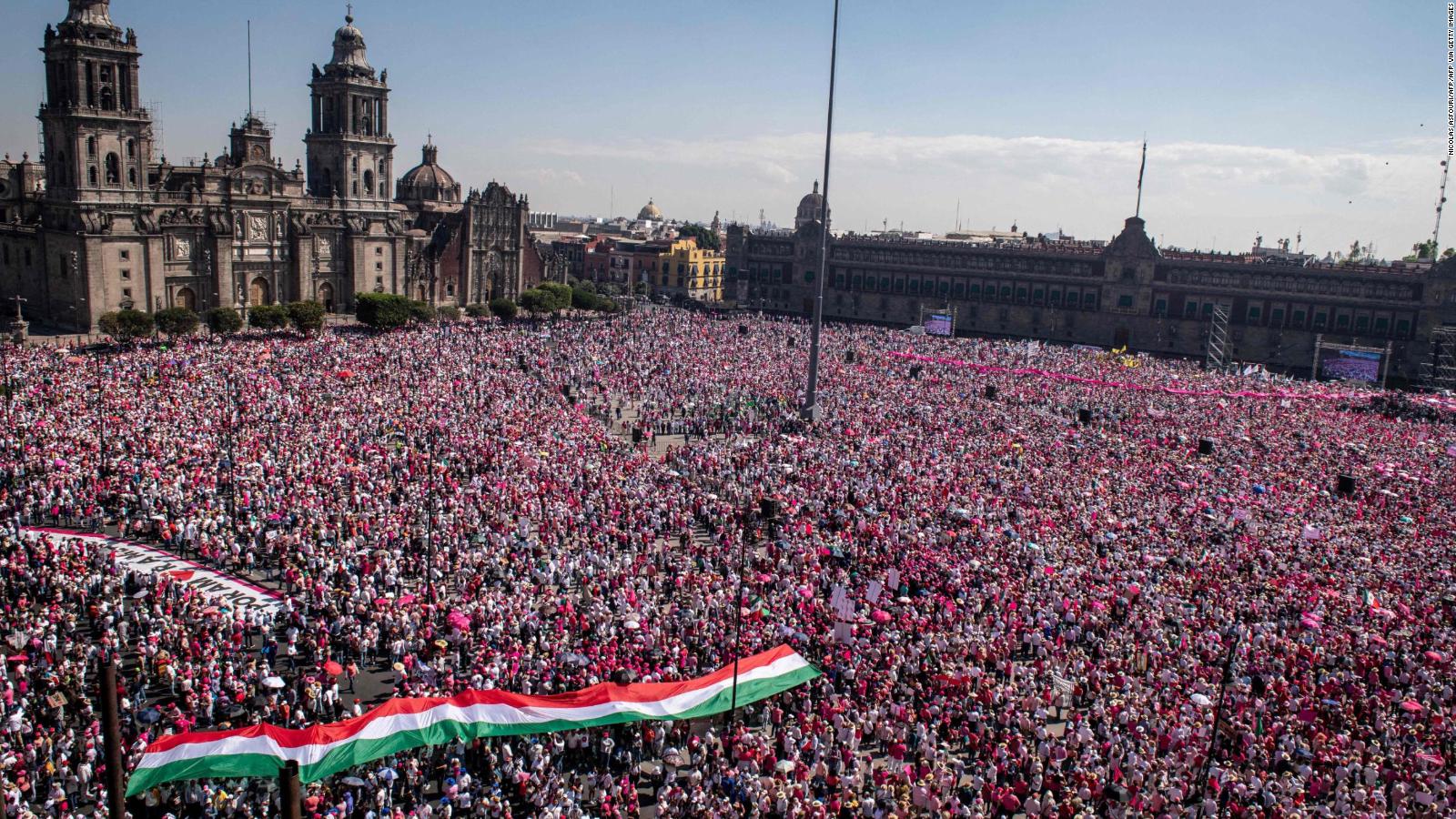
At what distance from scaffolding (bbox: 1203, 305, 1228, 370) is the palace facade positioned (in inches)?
19.7

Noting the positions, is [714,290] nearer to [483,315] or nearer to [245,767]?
[483,315]

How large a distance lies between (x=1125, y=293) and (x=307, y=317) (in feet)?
215

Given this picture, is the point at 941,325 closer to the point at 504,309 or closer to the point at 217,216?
the point at 504,309

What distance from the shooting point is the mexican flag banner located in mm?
15523

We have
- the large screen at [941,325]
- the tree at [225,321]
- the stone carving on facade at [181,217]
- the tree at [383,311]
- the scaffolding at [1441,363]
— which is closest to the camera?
the tree at [225,321]

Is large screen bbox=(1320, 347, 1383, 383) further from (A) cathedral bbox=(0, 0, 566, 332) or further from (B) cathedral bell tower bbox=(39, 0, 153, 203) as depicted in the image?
(B) cathedral bell tower bbox=(39, 0, 153, 203)

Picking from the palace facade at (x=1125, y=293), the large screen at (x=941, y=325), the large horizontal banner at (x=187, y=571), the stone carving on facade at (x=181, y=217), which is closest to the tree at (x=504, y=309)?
the stone carving on facade at (x=181, y=217)

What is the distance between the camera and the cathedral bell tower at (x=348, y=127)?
266ft

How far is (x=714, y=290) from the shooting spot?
121375mm

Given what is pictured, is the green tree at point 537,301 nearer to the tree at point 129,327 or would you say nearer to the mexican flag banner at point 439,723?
the tree at point 129,327

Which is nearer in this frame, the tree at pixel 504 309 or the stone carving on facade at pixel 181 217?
the stone carving on facade at pixel 181 217

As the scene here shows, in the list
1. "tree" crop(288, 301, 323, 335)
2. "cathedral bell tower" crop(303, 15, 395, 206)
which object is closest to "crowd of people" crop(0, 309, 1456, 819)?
"tree" crop(288, 301, 323, 335)

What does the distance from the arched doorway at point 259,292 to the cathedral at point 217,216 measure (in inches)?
5.2

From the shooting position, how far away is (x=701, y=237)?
12756cm
